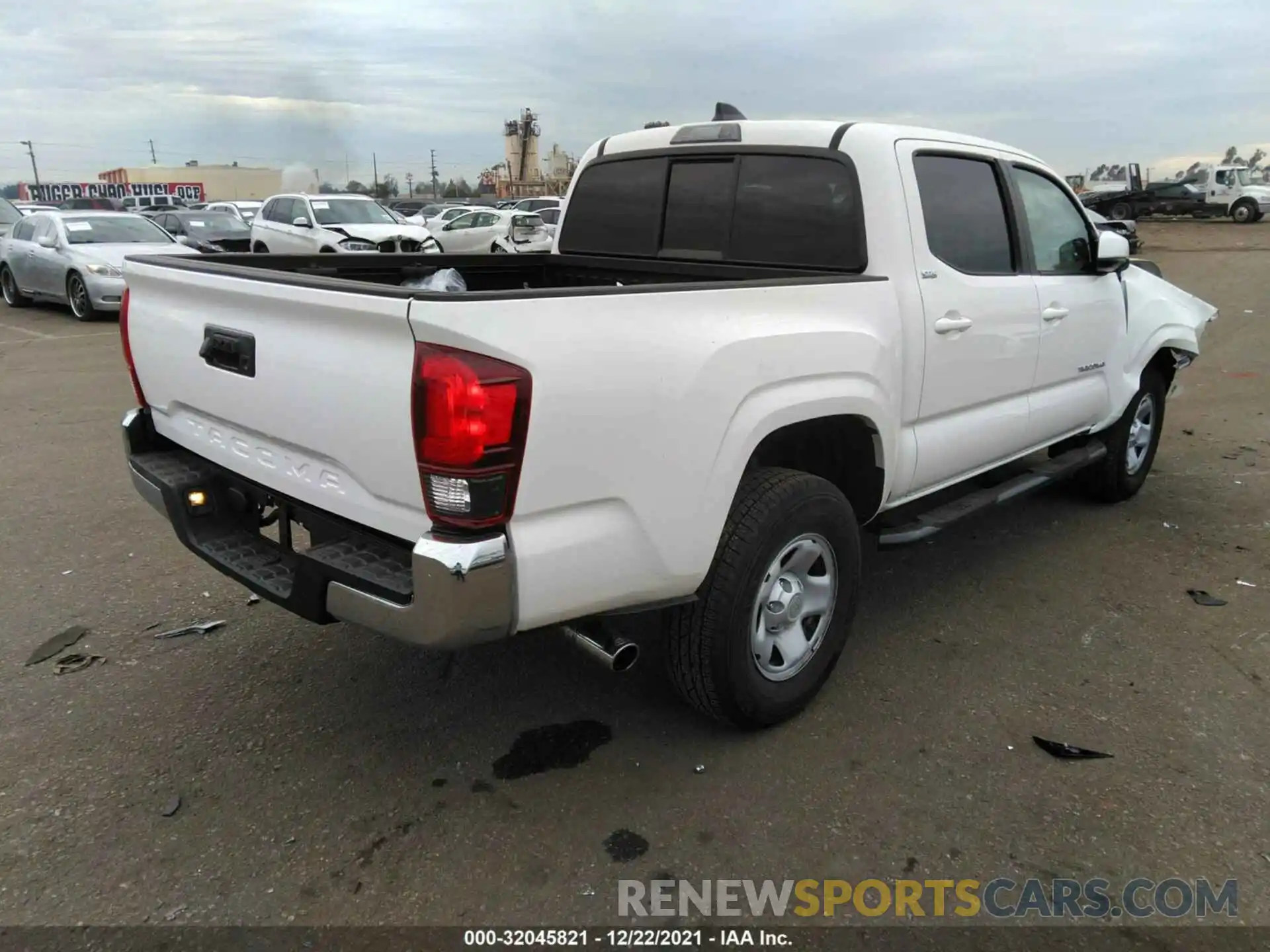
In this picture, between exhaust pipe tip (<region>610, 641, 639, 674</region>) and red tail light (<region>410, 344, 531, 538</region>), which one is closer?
red tail light (<region>410, 344, 531, 538</region>)

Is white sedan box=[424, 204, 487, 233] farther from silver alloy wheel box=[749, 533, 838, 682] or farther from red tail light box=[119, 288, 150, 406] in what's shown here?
silver alloy wheel box=[749, 533, 838, 682]

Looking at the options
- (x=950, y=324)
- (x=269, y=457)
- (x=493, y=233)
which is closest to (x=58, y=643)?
(x=269, y=457)

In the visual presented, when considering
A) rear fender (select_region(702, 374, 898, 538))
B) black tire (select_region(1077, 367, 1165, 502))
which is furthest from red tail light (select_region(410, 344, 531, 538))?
black tire (select_region(1077, 367, 1165, 502))

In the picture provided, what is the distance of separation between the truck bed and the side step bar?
1.04 meters

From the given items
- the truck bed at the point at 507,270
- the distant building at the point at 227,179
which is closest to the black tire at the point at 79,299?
the truck bed at the point at 507,270

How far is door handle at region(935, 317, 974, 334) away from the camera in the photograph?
3516 mm

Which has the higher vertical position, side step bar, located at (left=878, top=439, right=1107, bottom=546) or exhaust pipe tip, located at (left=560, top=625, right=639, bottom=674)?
exhaust pipe tip, located at (left=560, top=625, right=639, bottom=674)

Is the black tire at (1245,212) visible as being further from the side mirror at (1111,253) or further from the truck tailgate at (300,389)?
the truck tailgate at (300,389)

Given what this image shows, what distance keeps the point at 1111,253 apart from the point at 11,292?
17023 millimetres

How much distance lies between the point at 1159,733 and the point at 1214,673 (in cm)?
60

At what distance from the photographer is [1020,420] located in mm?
4242

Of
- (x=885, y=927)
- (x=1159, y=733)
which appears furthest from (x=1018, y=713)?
(x=885, y=927)

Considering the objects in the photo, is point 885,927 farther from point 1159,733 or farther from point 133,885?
point 133,885

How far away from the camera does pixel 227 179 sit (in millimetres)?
87562
